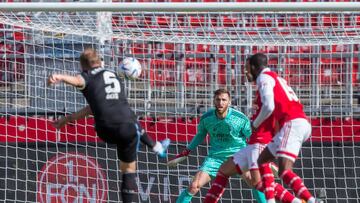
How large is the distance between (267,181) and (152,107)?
3.52 metres

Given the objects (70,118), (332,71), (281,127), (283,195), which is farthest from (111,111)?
(332,71)

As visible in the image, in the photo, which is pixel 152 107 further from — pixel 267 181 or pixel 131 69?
pixel 267 181

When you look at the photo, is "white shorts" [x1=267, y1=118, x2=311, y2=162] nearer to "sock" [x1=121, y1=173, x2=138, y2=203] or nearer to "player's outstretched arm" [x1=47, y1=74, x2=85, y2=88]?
"sock" [x1=121, y1=173, x2=138, y2=203]

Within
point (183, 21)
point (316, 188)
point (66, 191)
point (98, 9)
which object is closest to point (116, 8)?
point (98, 9)

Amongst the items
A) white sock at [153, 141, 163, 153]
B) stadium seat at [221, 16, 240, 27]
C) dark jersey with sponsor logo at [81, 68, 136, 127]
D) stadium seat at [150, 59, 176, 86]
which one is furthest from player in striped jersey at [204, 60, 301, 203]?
stadium seat at [150, 59, 176, 86]

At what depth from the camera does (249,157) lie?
32.0ft

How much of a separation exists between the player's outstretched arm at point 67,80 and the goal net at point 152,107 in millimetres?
2838

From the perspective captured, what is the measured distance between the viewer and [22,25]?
11117 mm

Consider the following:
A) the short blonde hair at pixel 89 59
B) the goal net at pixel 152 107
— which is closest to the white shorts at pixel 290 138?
the short blonde hair at pixel 89 59

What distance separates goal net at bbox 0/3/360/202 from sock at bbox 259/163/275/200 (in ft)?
9.12

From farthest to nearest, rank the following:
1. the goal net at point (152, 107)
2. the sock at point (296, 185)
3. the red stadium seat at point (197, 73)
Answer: the red stadium seat at point (197, 73) → the goal net at point (152, 107) → the sock at point (296, 185)

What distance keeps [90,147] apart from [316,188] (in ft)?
9.07

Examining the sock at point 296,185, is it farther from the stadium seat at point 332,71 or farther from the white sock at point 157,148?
the stadium seat at point 332,71

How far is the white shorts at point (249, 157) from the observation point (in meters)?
9.73
